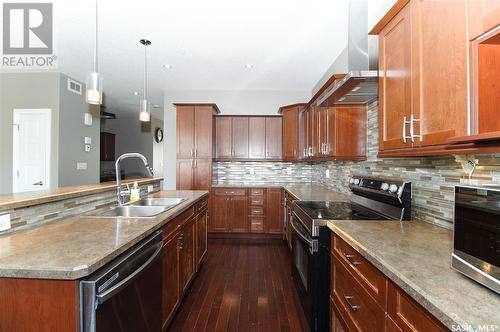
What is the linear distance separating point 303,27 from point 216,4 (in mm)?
959

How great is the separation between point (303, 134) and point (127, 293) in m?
3.55

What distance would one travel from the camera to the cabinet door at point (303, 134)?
4062 mm

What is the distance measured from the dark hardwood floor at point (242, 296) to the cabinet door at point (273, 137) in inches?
72.4

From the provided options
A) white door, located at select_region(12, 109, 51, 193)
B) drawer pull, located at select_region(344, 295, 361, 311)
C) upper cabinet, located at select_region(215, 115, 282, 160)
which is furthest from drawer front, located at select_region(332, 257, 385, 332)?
white door, located at select_region(12, 109, 51, 193)

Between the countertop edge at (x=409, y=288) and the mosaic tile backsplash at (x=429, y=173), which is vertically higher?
the mosaic tile backsplash at (x=429, y=173)

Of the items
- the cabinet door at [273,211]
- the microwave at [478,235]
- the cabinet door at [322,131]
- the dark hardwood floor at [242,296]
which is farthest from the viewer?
the cabinet door at [273,211]

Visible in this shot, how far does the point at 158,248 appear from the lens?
157 centimetres

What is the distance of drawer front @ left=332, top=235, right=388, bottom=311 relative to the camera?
39.4 inches

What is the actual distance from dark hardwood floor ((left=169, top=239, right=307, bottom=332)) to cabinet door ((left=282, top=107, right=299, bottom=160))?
5.65ft

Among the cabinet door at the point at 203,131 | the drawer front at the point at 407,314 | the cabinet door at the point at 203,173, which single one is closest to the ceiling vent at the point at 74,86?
the cabinet door at the point at 203,131

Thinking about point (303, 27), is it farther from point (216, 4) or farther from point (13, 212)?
point (13, 212)

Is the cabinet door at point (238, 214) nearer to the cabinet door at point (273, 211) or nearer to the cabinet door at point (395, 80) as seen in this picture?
the cabinet door at point (273, 211)

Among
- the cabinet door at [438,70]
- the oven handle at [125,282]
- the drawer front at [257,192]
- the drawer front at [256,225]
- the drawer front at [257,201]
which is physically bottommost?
the drawer front at [256,225]

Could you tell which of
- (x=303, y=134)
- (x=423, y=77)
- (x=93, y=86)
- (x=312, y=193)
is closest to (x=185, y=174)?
(x=303, y=134)
